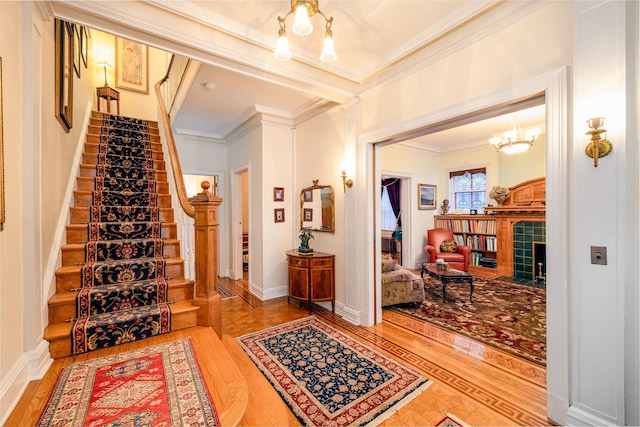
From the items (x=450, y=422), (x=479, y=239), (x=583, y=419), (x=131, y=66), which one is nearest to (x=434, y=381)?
(x=450, y=422)

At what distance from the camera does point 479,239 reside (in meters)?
5.96

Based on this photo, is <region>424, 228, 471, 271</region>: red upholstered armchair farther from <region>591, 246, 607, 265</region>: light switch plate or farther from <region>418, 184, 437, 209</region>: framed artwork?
<region>591, 246, 607, 265</region>: light switch plate

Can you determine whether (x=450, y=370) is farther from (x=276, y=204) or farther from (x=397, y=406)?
(x=276, y=204)

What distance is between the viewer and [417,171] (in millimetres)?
6324

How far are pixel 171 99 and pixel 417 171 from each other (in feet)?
17.0

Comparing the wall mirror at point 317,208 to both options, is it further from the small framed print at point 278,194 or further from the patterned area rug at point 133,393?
the patterned area rug at point 133,393

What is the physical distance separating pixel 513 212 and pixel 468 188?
4.14 feet

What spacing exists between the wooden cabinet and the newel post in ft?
4.97

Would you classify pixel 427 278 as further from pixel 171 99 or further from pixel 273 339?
pixel 171 99

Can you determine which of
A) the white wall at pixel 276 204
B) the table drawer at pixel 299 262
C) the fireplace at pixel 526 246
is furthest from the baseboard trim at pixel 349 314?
the fireplace at pixel 526 246

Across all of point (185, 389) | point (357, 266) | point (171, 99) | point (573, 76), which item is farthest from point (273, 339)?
point (171, 99)

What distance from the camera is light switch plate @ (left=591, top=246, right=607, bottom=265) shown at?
152cm

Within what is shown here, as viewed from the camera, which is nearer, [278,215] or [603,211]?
[603,211]

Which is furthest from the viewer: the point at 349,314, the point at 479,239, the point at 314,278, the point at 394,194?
the point at 394,194
